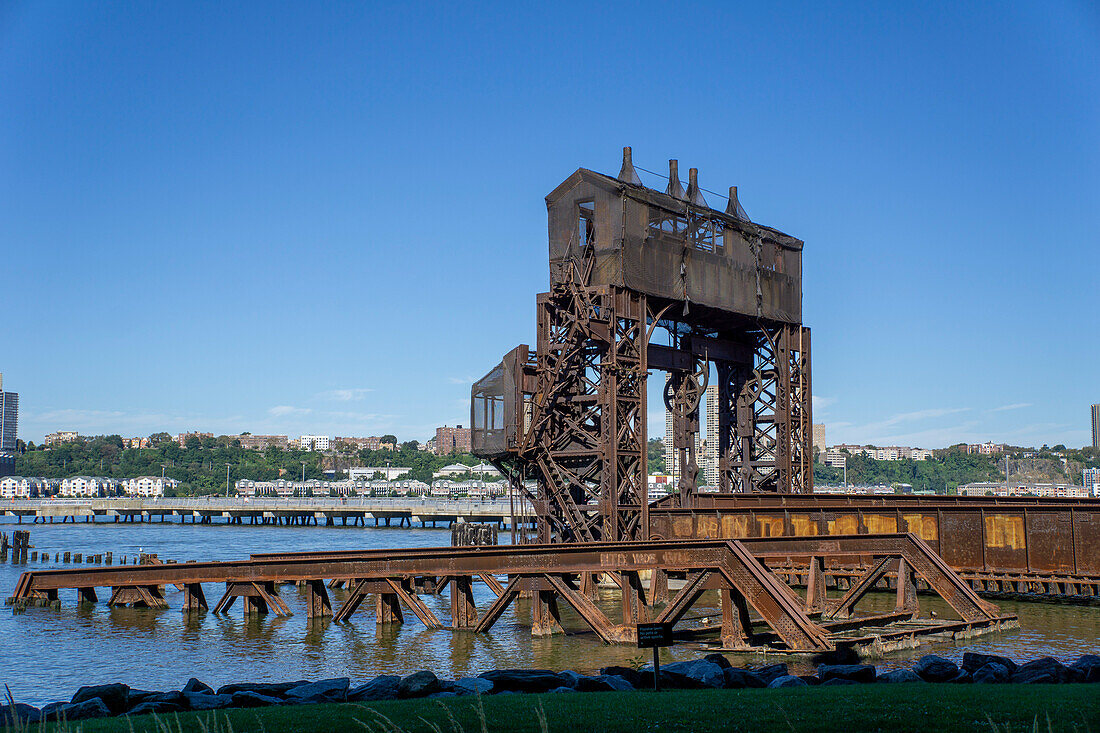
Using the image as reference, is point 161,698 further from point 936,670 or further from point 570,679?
point 936,670

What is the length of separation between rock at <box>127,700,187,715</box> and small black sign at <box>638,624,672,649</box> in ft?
21.5

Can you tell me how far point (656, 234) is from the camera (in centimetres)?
4003

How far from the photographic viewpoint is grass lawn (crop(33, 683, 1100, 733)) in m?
11.1

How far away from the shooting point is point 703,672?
16.7 m

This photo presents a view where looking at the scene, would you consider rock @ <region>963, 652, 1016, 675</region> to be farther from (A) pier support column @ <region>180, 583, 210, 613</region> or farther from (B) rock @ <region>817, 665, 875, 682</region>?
(A) pier support column @ <region>180, 583, 210, 613</region>

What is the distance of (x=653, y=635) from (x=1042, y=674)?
21.3 ft

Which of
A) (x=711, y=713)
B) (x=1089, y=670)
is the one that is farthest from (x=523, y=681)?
(x=1089, y=670)

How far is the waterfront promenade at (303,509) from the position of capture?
124m

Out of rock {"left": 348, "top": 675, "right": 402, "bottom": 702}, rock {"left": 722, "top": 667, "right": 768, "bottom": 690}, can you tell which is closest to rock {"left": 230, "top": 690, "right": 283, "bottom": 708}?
rock {"left": 348, "top": 675, "right": 402, "bottom": 702}

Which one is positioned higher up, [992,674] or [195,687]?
[992,674]

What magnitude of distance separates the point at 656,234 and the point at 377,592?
19036mm

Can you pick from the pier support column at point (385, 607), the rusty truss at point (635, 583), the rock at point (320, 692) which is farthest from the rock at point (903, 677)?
the pier support column at point (385, 607)

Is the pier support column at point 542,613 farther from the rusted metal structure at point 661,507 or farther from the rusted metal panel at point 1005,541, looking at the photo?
the rusted metal panel at point 1005,541

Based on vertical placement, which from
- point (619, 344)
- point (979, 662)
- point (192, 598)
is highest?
point (619, 344)
